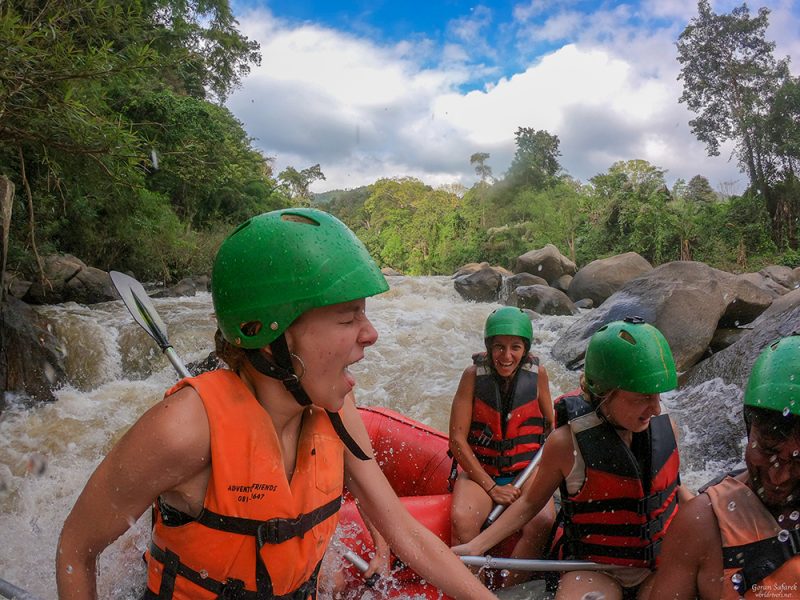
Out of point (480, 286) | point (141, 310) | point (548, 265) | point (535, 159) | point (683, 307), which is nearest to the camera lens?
point (141, 310)

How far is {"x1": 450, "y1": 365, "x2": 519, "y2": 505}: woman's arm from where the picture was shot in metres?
3.34

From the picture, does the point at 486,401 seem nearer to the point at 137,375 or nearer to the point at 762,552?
the point at 762,552

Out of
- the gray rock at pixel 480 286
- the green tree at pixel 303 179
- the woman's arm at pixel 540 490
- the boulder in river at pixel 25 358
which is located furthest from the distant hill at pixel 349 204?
the woman's arm at pixel 540 490

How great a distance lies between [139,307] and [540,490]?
261 centimetres

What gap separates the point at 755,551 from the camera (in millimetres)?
1562

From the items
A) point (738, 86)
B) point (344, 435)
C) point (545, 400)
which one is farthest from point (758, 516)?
point (738, 86)

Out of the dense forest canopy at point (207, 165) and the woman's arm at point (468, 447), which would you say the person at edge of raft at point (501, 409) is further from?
the dense forest canopy at point (207, 165)

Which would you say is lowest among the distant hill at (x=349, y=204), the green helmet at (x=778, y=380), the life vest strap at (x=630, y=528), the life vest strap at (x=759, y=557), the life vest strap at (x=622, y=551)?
the life vest strap at (x=622, y=551)

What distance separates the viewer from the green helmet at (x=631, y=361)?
2.16m

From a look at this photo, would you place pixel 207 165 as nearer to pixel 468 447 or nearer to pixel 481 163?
pixel 468 447

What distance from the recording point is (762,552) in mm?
1559

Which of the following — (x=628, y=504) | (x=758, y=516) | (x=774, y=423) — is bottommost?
(x=628, y=504)

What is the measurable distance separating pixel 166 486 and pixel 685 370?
26.8 ft

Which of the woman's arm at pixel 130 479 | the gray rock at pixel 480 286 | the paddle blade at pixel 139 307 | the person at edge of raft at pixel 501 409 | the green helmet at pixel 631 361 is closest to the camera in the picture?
the woman's arm at pixel 130 479
